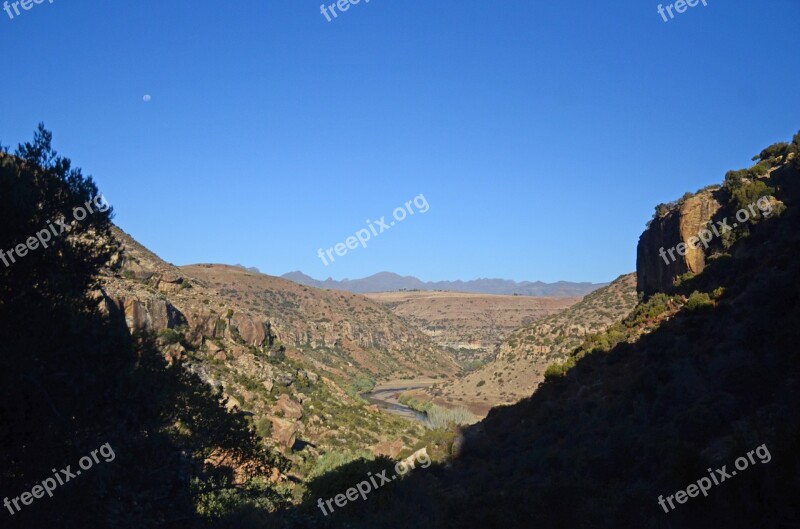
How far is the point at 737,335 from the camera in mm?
17016

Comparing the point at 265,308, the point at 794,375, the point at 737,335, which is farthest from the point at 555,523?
the point at 265,308

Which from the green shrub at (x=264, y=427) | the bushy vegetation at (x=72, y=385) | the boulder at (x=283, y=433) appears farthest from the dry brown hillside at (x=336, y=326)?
the bushy vegetation at (x=72, y=385)

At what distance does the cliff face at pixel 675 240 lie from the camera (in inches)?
1331

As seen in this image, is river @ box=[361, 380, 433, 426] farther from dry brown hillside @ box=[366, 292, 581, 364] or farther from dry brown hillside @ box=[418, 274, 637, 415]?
dry brown hillside @ box=[366, 292, 581, 364]

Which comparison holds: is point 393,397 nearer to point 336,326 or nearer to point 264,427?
point 336,326

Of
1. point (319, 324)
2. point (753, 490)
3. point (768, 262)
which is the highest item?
point (319, 324)

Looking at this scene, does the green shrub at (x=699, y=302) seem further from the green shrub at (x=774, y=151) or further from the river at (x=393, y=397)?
the river at (x=393, y=397)

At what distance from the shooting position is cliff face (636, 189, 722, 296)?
33.8 meters

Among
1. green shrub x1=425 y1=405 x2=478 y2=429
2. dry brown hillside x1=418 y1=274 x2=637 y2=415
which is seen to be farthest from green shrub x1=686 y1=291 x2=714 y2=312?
dry brown hillside x1=418 y1=274 x2=637 y2=415

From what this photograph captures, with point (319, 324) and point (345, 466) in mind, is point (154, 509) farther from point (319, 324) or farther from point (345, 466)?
point (319, 324)

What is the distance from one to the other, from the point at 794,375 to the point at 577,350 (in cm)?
2372

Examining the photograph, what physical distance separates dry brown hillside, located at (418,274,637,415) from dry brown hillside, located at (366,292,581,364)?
189 ft

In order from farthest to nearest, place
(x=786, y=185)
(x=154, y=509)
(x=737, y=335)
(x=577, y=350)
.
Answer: (x=577, y=350) < (x=786, y=185) < (x=737, y=335) < (x=154, y=509)

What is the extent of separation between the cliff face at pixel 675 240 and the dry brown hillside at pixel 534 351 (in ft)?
35.7
